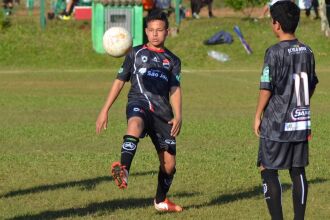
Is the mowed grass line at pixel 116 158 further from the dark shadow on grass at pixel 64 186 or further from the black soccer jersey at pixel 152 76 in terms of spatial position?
the black soccer jersey at pixel 152 76

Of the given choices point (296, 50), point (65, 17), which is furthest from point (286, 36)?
point (65, 17)

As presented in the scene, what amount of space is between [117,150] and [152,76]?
546cm

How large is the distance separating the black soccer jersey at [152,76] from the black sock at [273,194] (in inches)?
58.1

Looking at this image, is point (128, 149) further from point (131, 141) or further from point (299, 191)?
point (299, 191)

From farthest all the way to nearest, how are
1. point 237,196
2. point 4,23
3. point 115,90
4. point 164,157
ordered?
1. point 4,23
2. point 237,196
3. point 164,157
4. point 115,90

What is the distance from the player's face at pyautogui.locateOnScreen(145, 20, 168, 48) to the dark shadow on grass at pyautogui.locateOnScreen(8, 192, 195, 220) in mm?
1718

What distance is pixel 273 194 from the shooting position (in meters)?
7.70

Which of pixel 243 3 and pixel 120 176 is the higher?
pixel 120 176

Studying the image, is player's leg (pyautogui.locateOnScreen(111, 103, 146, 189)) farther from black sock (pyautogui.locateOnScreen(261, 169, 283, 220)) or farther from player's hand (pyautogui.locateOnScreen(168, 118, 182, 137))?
black sock (pyautogui.locateOnScreen(261, 169, 283, 220))

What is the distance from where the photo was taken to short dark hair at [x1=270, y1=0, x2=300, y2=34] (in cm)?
750

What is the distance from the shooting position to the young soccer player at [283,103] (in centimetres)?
749

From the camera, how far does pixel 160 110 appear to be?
8.83 meters

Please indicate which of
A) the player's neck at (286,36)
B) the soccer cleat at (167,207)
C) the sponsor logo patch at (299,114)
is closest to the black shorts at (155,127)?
the soccer cleat at (167,207)

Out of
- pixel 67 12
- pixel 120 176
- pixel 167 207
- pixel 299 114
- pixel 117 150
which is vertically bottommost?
pixel 67 12
